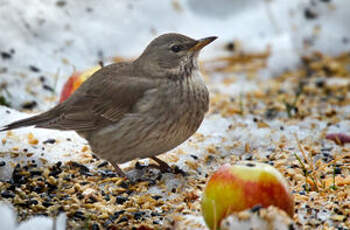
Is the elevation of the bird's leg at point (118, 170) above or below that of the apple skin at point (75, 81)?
below

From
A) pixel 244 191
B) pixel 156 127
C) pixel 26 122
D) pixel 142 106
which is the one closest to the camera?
pixel 244 191

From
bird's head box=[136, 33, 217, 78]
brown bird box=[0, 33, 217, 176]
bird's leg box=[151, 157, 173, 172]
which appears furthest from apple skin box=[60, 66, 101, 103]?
bird's leg box=[151, 157, 173, 172]

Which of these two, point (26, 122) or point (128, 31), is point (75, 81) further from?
point (128, 31)

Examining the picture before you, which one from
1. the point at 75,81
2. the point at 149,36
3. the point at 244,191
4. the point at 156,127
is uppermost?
the point at 149,36

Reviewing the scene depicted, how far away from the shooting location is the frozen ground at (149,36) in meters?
6.31

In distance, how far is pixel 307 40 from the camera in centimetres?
810

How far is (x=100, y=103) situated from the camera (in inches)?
189

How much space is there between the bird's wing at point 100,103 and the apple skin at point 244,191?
4.58 ft

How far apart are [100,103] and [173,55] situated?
0.72 meters

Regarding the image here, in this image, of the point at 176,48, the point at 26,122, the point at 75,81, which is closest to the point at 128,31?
the point at 75,81

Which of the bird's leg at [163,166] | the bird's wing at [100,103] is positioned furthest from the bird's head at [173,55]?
the bird's leg at [163,166]

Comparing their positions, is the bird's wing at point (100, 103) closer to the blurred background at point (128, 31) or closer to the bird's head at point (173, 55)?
the bird's head at point (173, 55)

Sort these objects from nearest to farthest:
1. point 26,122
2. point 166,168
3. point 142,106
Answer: point 142,106 < point 26,122 < point 166,168

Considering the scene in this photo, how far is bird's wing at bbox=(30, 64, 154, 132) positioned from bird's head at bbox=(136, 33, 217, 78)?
7.5 inches
